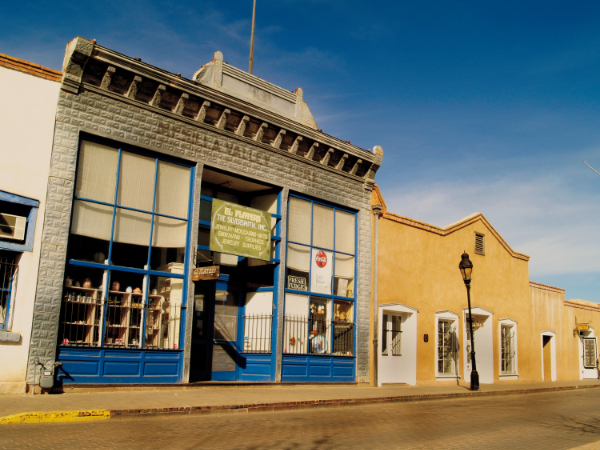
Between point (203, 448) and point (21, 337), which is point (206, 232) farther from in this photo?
point (203, 448)

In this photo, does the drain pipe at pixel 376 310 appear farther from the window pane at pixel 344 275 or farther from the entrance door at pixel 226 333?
the entrance door at pixel 226 333

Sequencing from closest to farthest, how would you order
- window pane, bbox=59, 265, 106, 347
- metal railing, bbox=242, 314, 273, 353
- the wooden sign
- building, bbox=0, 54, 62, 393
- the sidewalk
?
1. the sidewalk
2. building, bbox=0, 54, 62, 393
3. window pane, bbox=59, 265, 106, 347
4. the wooden sign
5. metal railing, bbox=242, 314, 273, 353

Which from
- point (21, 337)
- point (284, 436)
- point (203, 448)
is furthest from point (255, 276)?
point (203, 448)

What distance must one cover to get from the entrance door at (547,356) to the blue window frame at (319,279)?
1430 cm

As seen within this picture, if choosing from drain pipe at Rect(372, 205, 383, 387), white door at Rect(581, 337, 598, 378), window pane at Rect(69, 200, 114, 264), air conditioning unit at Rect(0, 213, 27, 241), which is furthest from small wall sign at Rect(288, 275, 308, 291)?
white door at Rect(581, 337, 598, 378)

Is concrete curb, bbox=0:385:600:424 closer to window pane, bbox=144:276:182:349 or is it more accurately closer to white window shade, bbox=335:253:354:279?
window pane, bbox=144:276:182:349

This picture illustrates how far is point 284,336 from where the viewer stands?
1658cm

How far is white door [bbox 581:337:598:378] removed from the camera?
3006 cm

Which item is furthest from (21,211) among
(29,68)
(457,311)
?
(457,311)

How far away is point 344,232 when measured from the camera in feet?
62.4

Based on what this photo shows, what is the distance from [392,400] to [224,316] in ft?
17.6

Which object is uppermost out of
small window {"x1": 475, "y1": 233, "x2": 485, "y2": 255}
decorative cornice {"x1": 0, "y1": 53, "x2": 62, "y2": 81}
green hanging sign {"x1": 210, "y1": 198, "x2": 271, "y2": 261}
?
decorative cornice {"x1": 0, "y1": 53, "x2": 62, "y2": 81}

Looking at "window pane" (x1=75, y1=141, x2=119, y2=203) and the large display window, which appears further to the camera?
"window pane" (x1=75, y1=141, x2=119, y2=203)

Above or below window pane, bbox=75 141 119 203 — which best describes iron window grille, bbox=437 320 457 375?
below
